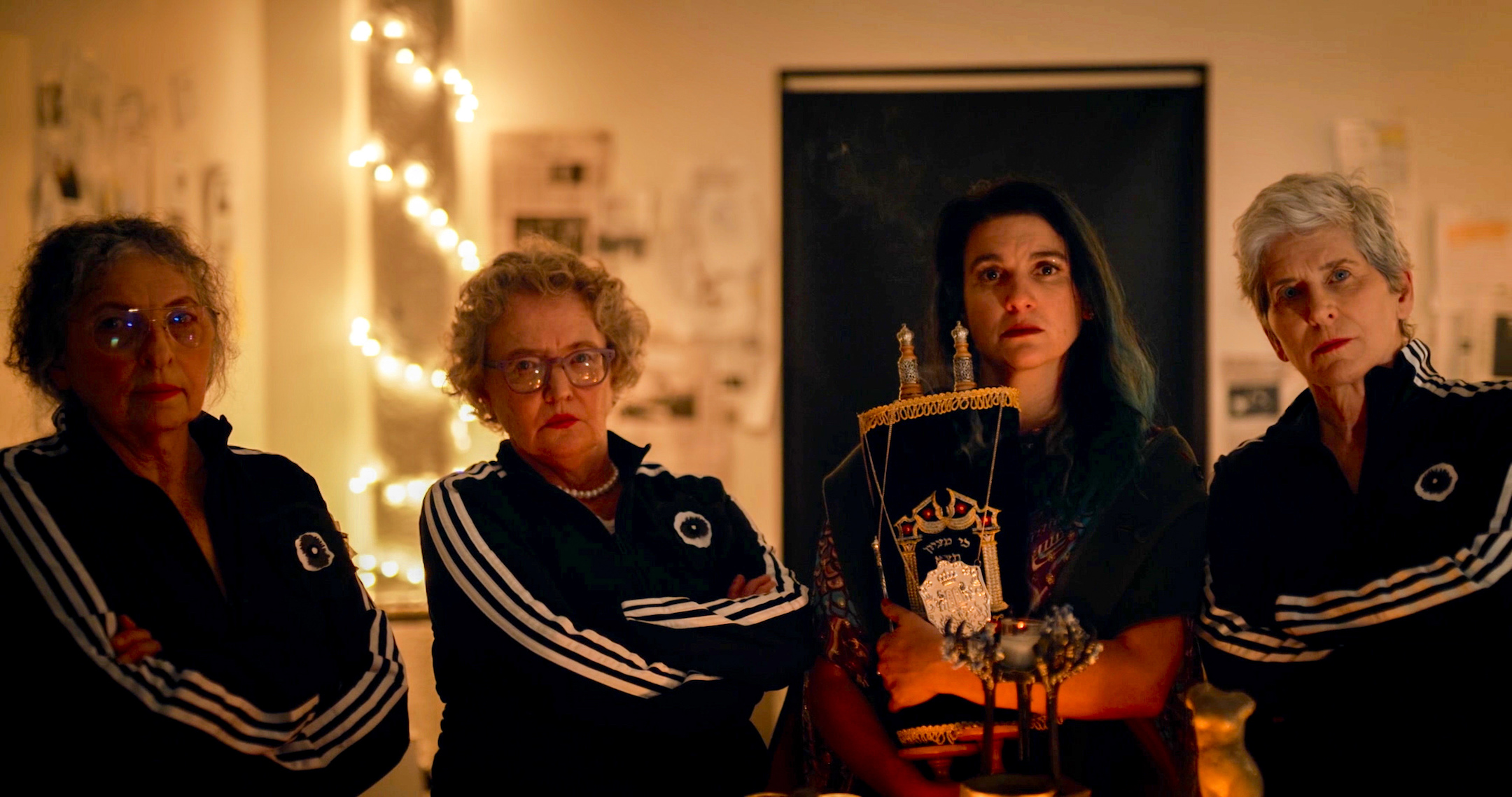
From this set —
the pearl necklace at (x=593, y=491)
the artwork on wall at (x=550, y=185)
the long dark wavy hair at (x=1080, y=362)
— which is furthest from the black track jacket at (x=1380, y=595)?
the artwork on wall at (x=550, y=185)

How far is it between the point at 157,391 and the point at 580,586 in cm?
80

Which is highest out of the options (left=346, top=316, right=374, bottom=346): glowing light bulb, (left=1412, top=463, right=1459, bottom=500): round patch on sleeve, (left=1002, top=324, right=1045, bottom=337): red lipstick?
(left=346, top=316, right=374, bottom=346): glowing light bulb

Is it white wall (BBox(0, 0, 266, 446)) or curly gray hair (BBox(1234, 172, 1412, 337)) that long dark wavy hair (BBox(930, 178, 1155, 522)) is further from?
white wall (BBox(0, 0, 266, 446))

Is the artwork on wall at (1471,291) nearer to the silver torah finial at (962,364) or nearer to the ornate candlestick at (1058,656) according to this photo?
the silver torah finial at (962,364)

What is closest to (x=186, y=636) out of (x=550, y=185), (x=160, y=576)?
(x=160, y=576)

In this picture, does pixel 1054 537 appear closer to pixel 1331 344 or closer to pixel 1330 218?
pixel 1331 344

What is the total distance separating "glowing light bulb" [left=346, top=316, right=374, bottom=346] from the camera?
3801 millimetres

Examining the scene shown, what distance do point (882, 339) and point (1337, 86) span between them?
1.68 metres

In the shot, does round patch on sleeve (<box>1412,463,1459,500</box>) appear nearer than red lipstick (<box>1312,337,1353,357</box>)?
Yes

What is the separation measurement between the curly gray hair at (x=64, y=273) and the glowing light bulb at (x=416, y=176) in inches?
72.2

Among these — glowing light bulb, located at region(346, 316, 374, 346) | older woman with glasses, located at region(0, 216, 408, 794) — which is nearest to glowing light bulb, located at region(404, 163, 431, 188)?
glowing light bulb, located at region(346, 316, 374, 346)

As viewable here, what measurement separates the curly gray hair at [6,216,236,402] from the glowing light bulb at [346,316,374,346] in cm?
179

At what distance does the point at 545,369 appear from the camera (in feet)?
7.15

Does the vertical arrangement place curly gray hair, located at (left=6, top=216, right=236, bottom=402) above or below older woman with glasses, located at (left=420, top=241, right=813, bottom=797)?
above
